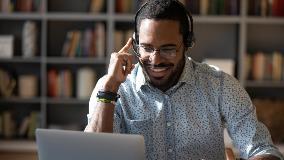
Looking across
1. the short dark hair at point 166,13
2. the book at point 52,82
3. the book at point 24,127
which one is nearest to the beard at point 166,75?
the short dark hair at point 166,13

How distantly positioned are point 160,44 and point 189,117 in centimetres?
30

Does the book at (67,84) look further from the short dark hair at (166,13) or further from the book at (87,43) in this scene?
the short dark hair at (166,13)

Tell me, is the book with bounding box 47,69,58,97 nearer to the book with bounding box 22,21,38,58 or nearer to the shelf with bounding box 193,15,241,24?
the book with bounding box 22,21,38,58

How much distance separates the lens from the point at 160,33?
1.56m

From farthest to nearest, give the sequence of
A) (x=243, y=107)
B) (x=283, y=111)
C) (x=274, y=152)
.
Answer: (x=283, y=111) → (x=243, y=107) → (x=274, y=152)

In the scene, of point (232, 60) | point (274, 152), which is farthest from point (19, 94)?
point (274, 152)

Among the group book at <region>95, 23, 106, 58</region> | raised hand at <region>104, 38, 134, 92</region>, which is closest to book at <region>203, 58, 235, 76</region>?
book at <region>95, 23, 106, 58</region>

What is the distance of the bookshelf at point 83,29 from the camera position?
3.88m

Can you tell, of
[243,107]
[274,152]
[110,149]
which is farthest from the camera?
[243,107]

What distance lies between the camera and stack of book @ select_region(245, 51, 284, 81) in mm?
3912

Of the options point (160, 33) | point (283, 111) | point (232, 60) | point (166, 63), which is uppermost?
point (160, 33)

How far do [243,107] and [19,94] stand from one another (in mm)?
2802

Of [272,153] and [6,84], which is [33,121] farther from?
[272,153]

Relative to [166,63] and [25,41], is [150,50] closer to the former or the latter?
[166,63]
